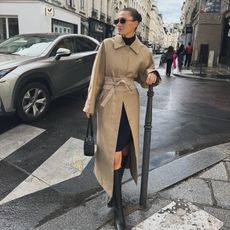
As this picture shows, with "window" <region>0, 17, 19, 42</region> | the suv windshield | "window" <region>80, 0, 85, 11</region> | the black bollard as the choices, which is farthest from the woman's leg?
"window" <region>80, 0, 85, 11</region>

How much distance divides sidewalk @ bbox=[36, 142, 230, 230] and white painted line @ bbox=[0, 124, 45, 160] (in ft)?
6.12

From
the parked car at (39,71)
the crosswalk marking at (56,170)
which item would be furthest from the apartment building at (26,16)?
the crosswalk marking at (56,170)

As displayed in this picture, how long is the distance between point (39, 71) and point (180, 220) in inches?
156

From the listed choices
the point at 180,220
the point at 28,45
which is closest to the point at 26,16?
the point at 28,45

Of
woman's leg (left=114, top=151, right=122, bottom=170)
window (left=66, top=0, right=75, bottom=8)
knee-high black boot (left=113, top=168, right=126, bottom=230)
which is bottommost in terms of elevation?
knee-high black boot (left=113, top=168, right=126, bottom=230)

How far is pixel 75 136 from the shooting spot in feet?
16.9

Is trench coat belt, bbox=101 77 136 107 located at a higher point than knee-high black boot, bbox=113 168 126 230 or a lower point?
higher

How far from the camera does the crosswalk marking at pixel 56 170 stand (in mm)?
3385

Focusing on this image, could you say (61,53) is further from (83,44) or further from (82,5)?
(82,5)

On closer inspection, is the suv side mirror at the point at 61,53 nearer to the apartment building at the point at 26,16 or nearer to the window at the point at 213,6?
the apartment building at the point at 26,16

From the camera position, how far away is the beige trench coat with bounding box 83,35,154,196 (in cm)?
266

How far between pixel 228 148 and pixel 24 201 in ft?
10.3

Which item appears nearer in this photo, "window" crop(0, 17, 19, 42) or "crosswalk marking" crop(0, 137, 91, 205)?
"crosswalk marking" crop(0, 137, 91, 205)

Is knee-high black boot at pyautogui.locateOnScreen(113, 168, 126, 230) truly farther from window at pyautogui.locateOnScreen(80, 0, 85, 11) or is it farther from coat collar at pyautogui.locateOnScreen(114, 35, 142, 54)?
window at pyautogui.locateOnScreen(80, 0, 85, 11)
